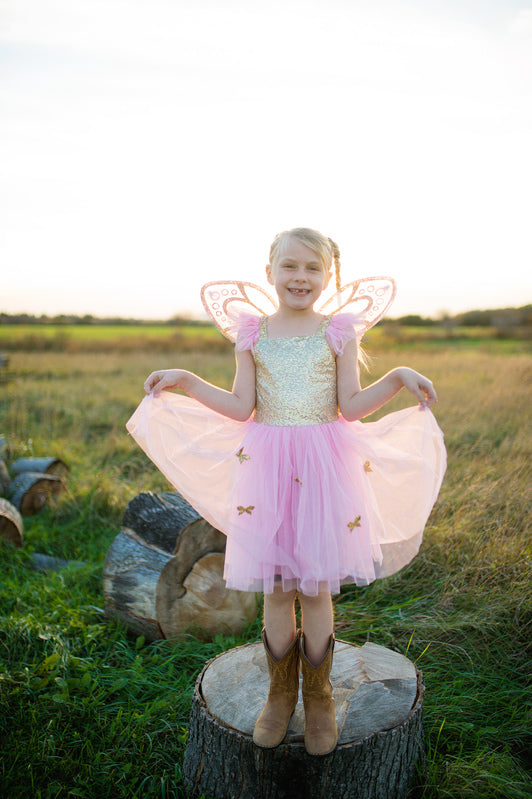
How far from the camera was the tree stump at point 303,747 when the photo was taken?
7.00 ft

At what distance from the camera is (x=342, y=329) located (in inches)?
94.7

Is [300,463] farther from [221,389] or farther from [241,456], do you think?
[221,389]

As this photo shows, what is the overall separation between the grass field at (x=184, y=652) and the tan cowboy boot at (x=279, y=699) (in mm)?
543

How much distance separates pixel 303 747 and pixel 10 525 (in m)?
3.27

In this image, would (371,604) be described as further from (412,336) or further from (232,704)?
(412,336)

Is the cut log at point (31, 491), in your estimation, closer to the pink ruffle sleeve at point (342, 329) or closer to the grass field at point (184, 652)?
the grass field at point (184, 652)

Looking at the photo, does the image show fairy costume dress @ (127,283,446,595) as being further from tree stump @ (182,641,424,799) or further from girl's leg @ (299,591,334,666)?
tree stump @ (182,641,424,799)

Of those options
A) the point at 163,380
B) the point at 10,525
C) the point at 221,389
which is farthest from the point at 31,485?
the point at 221,389

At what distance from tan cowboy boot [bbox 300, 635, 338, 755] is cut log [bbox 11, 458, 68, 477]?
4558 mm

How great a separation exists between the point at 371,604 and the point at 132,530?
160 cm

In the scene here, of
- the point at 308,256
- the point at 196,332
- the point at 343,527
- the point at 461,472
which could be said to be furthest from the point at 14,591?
the point at 196,332

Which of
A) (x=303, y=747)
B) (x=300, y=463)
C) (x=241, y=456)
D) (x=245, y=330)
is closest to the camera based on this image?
(x=303, y=747)

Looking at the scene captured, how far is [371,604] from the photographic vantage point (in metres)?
3.47

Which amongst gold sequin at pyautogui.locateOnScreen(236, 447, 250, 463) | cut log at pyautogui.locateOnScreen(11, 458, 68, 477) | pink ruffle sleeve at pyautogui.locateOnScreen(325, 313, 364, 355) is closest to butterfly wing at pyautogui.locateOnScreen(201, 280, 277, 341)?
pink ruffle sleeve at pyautogui.locateOnScreen(325, 313, 364, 355)
